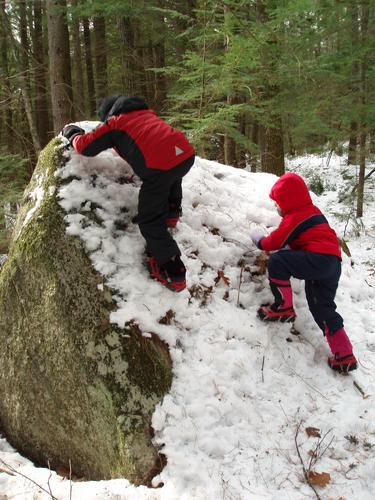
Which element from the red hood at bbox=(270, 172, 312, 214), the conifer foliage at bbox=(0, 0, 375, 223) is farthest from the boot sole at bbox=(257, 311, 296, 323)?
the conifer foliage at bbox=(0, 0, 375, 223)

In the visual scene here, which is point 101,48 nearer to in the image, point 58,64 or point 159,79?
point 159,79

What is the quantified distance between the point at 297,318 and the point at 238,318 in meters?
0.72

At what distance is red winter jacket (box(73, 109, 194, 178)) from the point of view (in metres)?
3.24

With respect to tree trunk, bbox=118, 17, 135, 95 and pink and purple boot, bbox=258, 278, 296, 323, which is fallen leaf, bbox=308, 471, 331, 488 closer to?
pink and purple boot, bbox=258, 278, 296, 323

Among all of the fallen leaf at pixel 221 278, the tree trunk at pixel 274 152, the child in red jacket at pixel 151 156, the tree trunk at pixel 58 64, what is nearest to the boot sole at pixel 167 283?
the child in red jacket at pixel 151 156

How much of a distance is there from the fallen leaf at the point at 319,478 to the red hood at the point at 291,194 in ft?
7.31

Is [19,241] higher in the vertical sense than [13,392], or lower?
higher

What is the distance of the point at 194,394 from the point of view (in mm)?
3074

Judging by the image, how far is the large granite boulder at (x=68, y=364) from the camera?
9.61 feet

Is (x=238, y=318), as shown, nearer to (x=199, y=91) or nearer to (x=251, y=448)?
(x=251, y=448)

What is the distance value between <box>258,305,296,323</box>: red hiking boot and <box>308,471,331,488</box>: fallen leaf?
1431 mm

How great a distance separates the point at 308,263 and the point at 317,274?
0.14m

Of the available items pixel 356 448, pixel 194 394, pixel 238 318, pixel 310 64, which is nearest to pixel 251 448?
pixel 194 394

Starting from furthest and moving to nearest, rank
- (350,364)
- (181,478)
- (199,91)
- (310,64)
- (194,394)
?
(310,64) → (199,91) → (350,364) → (194,394) → (181,478)
